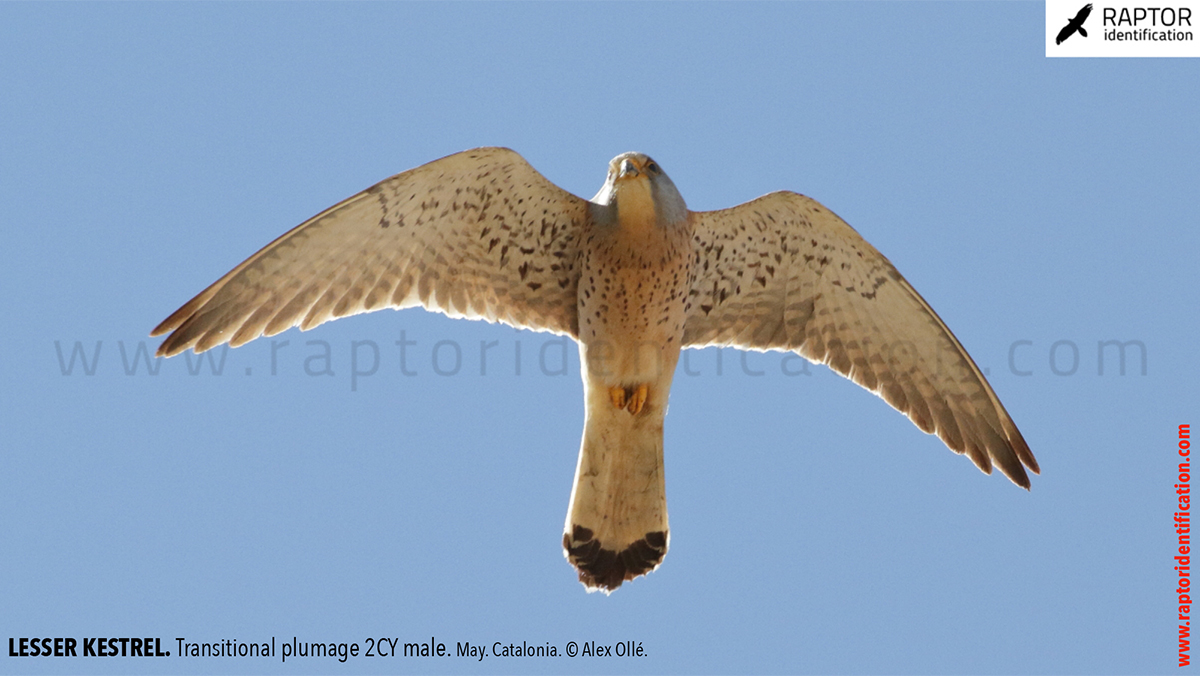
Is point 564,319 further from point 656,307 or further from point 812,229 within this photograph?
point 812,229

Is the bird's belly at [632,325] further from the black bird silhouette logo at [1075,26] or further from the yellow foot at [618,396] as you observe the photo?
the black bird silhouette logo at [1075,26]

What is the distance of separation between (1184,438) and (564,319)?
366cm

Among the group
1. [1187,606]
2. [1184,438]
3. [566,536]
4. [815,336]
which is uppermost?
[815,336]

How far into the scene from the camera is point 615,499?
6.67m

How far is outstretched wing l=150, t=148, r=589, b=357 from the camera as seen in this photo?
6.21 metres

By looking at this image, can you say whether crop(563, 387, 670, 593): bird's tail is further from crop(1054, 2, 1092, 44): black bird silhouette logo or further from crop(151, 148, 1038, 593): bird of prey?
crop(1054, 2, 1092, 44): black bird silhouette logo

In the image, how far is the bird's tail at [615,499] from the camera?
664cm

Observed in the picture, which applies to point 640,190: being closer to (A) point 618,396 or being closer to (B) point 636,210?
(B) point 636,210

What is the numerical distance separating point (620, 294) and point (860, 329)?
1.52 m

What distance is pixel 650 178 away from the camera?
612 cm

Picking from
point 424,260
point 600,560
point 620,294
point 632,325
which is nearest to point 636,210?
point 620,294

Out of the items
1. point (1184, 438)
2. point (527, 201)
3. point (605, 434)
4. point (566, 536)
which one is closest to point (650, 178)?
point (527, 201)

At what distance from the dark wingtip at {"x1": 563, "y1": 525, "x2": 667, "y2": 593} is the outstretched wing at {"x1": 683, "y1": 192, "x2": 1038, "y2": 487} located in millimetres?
1189

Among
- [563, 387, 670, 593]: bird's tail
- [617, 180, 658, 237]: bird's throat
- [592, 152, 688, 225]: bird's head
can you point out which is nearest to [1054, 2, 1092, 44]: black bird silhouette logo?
[592, 152, 688, 225]: bird's head
